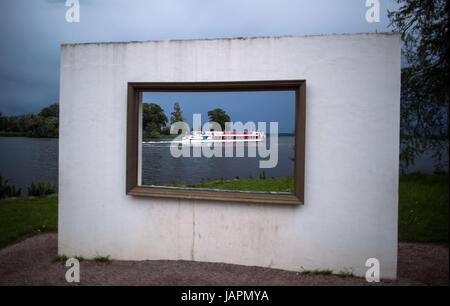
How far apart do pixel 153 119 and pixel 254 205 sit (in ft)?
6.68

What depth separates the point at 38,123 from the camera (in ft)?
63.9

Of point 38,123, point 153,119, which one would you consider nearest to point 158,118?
point 153,119

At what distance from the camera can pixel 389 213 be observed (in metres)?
3.21

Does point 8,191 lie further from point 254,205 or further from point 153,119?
point 254,205

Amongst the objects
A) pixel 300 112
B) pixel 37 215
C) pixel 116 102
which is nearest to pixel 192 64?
pixel 116 102

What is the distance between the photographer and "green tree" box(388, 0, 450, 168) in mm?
7117

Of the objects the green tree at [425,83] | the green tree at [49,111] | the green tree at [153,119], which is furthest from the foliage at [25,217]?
the green tree at [49,111]

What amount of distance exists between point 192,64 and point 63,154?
7.51 ft

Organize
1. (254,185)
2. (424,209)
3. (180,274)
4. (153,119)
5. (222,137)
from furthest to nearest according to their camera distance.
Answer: (254,185)
(424,209)
(222,137)
(153,119)
(180,274)

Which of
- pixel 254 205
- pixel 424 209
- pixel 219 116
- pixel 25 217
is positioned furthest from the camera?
pixel 424 209

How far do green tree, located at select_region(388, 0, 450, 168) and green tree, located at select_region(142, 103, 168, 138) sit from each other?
7.06 m
